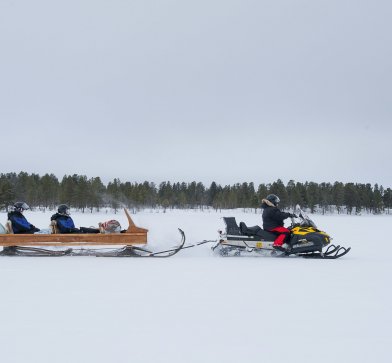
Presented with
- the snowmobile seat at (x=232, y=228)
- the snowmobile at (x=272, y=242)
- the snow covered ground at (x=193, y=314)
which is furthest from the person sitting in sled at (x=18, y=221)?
the snowmobile seat at (x=232, y=228)

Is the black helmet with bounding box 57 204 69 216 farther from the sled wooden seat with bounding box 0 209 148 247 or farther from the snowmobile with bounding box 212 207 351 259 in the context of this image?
the snowmobile with bounding box 212 207 351 259

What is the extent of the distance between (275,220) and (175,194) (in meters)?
99.0

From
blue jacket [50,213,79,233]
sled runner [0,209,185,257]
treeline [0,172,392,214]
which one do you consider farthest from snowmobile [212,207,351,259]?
treeline [0,172,392,214]

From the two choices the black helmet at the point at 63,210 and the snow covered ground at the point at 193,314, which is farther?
the black helmet at the point at 63,210

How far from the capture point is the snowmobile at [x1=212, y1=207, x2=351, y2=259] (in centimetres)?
950

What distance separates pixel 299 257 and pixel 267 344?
21.8ft

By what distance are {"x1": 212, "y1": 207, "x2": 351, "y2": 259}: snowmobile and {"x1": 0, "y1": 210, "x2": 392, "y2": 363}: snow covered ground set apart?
81.3 inches

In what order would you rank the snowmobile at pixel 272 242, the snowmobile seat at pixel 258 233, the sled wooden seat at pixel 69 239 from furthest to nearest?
1. the snowmobile seat at pixel 258 233
2. the snowmobile at pixel 272 242
3. the sled wooden seat at pixel 69 239

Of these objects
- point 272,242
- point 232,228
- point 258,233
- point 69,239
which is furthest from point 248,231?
point 69,239

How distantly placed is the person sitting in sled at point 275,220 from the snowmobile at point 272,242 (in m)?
0.10

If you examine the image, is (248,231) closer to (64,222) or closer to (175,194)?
(64,222)

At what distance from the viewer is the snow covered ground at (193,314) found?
328 cm

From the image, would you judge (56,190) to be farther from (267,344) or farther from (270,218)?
(267,344)

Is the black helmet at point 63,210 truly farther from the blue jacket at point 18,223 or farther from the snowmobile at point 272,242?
the snowmobile at point 272,242
